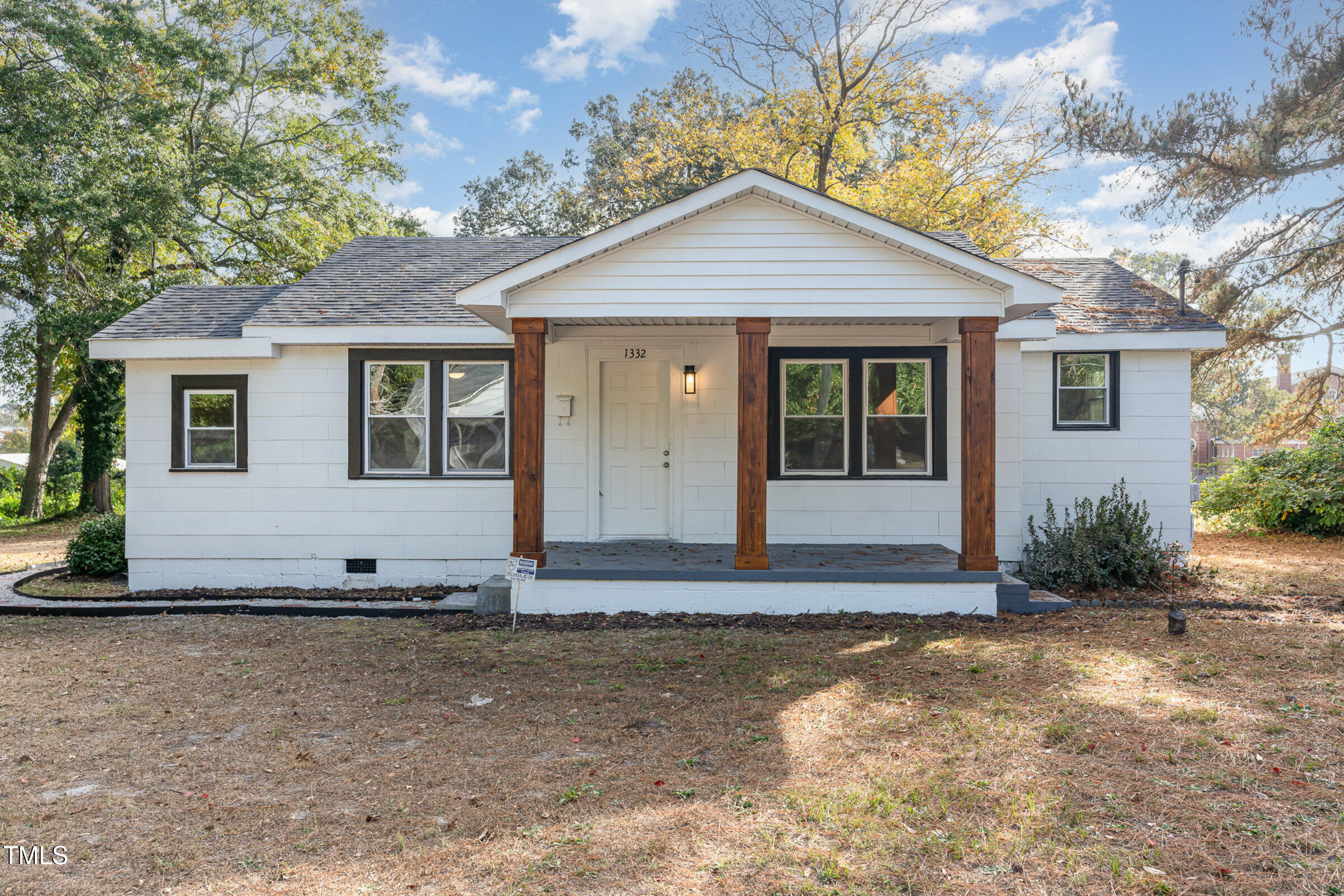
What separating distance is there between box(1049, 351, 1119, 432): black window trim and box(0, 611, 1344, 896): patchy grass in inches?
130

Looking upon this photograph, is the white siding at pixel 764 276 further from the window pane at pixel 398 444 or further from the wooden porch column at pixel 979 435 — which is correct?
the window pane at pixel 398 444

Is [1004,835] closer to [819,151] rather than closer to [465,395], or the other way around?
[465,395]

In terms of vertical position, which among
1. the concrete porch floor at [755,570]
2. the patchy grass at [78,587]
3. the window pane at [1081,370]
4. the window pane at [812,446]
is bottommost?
the patchy grass at [78,587]

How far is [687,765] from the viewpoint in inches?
154

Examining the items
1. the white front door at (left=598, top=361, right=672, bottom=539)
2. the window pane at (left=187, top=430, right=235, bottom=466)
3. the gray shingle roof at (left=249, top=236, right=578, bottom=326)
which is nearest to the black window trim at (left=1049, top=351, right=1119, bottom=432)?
the white front door at (left=598, top=361, right=672, bottom=539)

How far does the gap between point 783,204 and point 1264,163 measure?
34.2 ft

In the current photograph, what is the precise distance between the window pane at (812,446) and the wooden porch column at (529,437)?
10.5ft

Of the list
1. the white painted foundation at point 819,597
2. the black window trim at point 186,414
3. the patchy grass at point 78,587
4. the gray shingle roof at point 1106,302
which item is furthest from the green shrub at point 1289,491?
the patchy grass at point 78,587

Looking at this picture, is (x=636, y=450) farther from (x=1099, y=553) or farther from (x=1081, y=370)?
(x=1081, y=370)

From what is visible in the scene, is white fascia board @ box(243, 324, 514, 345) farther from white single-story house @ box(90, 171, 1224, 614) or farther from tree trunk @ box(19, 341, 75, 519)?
tree trunk @ box(19, 341, 75, 519)

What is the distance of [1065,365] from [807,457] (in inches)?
136

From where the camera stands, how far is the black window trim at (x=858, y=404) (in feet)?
28.9

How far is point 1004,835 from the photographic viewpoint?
3.13 m

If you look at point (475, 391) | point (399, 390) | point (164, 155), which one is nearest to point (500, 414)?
point (475, 391)
